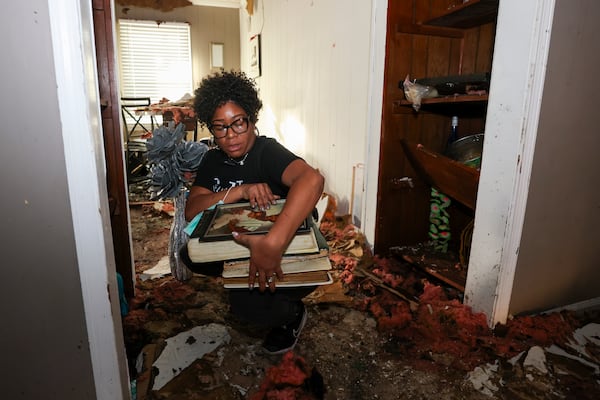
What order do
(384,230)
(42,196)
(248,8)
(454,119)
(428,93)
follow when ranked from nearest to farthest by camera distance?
(42,196) → (428,93) → (454,119) → (384,230) → (248,8)

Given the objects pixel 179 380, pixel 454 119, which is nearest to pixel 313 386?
pixel 179 380

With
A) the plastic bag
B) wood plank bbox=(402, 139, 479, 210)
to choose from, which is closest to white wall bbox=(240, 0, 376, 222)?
the plastic bag

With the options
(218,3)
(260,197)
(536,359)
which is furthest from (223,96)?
(218,3)

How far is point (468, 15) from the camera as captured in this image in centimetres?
182

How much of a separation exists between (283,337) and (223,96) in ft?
3.09

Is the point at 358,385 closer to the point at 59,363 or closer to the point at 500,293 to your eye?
the point at 500,293

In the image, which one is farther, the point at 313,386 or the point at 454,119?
the point at 454,119

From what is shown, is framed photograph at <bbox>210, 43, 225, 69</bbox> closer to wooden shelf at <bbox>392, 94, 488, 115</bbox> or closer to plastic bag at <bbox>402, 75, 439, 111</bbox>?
wooden shelf at <bbox>392, 94, 488, 115</bbox>

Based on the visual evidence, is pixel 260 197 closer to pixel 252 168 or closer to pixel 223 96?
pixel 252 168

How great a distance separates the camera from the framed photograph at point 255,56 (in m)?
5.23

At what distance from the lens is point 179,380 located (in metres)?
1.23

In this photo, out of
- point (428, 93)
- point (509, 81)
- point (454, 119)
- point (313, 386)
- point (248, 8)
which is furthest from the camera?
point (248, 8)

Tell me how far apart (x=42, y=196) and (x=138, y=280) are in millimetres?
1482

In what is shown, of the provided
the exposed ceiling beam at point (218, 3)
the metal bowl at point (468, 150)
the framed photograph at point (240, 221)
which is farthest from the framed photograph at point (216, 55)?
the framed photograph at point (240, 221)
